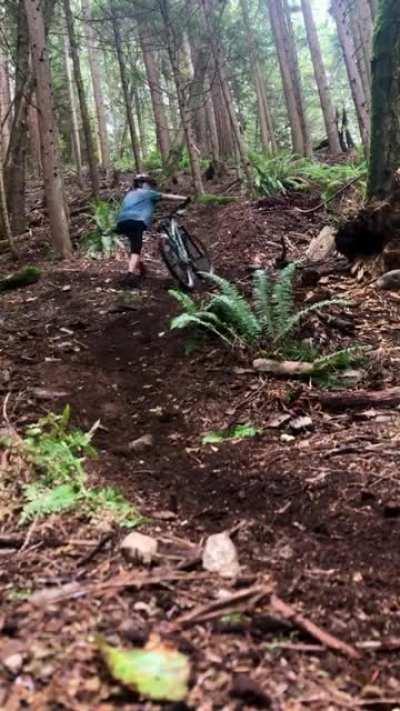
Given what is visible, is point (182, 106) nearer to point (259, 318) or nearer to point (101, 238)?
point (101, 238)

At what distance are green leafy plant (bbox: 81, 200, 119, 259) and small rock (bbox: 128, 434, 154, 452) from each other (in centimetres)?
795

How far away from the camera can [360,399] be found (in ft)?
18.3

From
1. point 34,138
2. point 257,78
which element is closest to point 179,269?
point 257,78

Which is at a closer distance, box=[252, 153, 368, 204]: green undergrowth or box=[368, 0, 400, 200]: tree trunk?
box=[368, 0, 400, 200]: tree trunk

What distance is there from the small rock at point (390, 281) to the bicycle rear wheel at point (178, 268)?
10.1 ft

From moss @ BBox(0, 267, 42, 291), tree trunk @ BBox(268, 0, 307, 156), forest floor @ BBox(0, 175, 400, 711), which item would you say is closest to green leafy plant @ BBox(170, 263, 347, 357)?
forest floor @ BBox(0, 175, 400, 711)

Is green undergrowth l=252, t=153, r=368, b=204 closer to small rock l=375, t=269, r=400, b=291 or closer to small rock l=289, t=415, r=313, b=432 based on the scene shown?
small rock l=375, t=269, r=400, b=291

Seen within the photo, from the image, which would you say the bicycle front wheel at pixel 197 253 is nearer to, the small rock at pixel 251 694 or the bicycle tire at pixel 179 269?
the bicycle tire at pixel 179 269

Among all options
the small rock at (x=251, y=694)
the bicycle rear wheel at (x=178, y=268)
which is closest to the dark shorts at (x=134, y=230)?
the bicycle rear wheel at (x=178, y=268)

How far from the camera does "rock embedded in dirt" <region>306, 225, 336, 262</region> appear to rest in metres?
10.1

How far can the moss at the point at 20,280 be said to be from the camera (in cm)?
1052

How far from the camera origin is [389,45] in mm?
8500

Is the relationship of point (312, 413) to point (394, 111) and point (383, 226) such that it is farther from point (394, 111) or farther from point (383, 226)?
point (394, 111)

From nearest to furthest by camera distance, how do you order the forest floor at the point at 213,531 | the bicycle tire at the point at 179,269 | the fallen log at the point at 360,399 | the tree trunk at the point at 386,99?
the forest floor at the point at 213,531
the fallen log at the point at 360,399
the tree trunk at the point at 386,99
the bicycle tire at the point at 179,269
